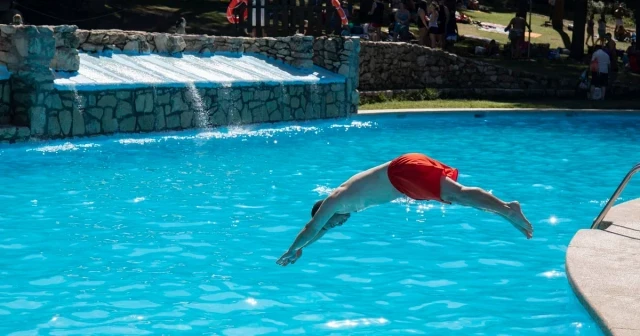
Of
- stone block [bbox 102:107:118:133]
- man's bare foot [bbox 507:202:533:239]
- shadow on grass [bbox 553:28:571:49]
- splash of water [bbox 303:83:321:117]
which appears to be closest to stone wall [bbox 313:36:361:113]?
splash of water [bbox 303:83:321:117]

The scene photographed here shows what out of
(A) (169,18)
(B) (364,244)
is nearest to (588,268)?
(B) (364,244)

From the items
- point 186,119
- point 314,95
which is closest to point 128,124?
point 186,119

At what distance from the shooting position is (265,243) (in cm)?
1082

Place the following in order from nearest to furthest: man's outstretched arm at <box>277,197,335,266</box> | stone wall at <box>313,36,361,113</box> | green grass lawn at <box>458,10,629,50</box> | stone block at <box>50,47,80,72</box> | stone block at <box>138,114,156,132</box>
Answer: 1. man's outstretched arm at <box>277,197,335,266</box>
2. stone block at <box>50,47,80,72</box>
3. stone block at <box>138,114,156,132</box>
4. stone wall at <box>313,36,361,113</box>
5. green grass lawn at <box>458,10,629,50</box>

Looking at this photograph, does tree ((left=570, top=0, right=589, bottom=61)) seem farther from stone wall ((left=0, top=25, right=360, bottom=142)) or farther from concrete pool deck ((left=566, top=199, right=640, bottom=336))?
concrete pool deck ((left=566, top=199, right=640, bottom=336))

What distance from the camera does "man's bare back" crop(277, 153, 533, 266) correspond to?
7.03m

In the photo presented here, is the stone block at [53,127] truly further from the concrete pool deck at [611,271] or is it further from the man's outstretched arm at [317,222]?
the man's outstretched arm at [317,222]

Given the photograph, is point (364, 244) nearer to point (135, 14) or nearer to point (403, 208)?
point (403, 208)

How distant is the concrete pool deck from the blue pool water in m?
0.22

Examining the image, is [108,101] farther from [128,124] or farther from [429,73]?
[429,73]

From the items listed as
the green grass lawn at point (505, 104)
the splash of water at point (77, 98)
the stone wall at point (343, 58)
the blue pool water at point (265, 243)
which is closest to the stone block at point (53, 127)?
the blue pool water at point (265, 243)

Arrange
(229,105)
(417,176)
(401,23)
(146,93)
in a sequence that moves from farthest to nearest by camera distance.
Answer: (401,23) < (229,105) < (146,93) < (417,176)

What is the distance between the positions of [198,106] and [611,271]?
40.7ft

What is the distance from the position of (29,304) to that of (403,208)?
5.70 meters
